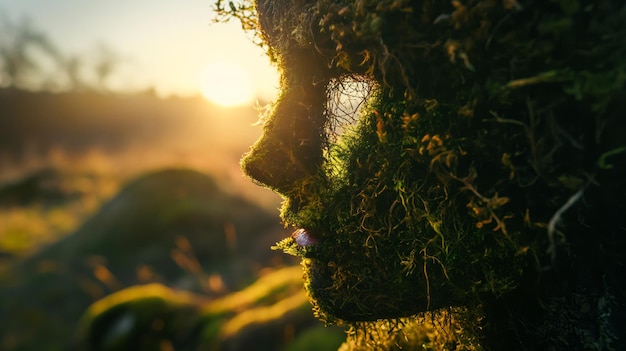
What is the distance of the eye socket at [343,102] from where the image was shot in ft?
6.55

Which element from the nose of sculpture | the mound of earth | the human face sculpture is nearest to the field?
the mound of earth

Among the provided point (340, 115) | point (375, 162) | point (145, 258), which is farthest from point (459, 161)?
point (145, 258)

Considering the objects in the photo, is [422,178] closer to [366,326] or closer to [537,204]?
[537,204]

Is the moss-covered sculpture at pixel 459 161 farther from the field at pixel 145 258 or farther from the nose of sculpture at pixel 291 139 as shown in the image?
the field at pixel 145 258

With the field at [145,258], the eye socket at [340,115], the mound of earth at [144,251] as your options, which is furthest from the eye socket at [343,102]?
the mound of earth at [144,251]

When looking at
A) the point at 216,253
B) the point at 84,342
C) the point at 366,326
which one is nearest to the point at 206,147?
the point at 216,253

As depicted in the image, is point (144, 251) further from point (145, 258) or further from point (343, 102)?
point (343, 102)

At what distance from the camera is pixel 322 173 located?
208 centimetres

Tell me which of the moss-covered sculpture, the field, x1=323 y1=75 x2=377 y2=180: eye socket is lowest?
the moss-covered sculpture

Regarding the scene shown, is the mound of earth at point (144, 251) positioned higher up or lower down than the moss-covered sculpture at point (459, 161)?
higher up

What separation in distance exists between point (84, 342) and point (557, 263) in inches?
285

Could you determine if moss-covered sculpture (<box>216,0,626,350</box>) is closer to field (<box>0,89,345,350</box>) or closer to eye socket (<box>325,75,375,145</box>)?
eye socket (<box>325,75,375,145</box>)

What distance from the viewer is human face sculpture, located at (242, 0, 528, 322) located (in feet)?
5.36

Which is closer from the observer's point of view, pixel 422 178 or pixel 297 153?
pixel 422 178
